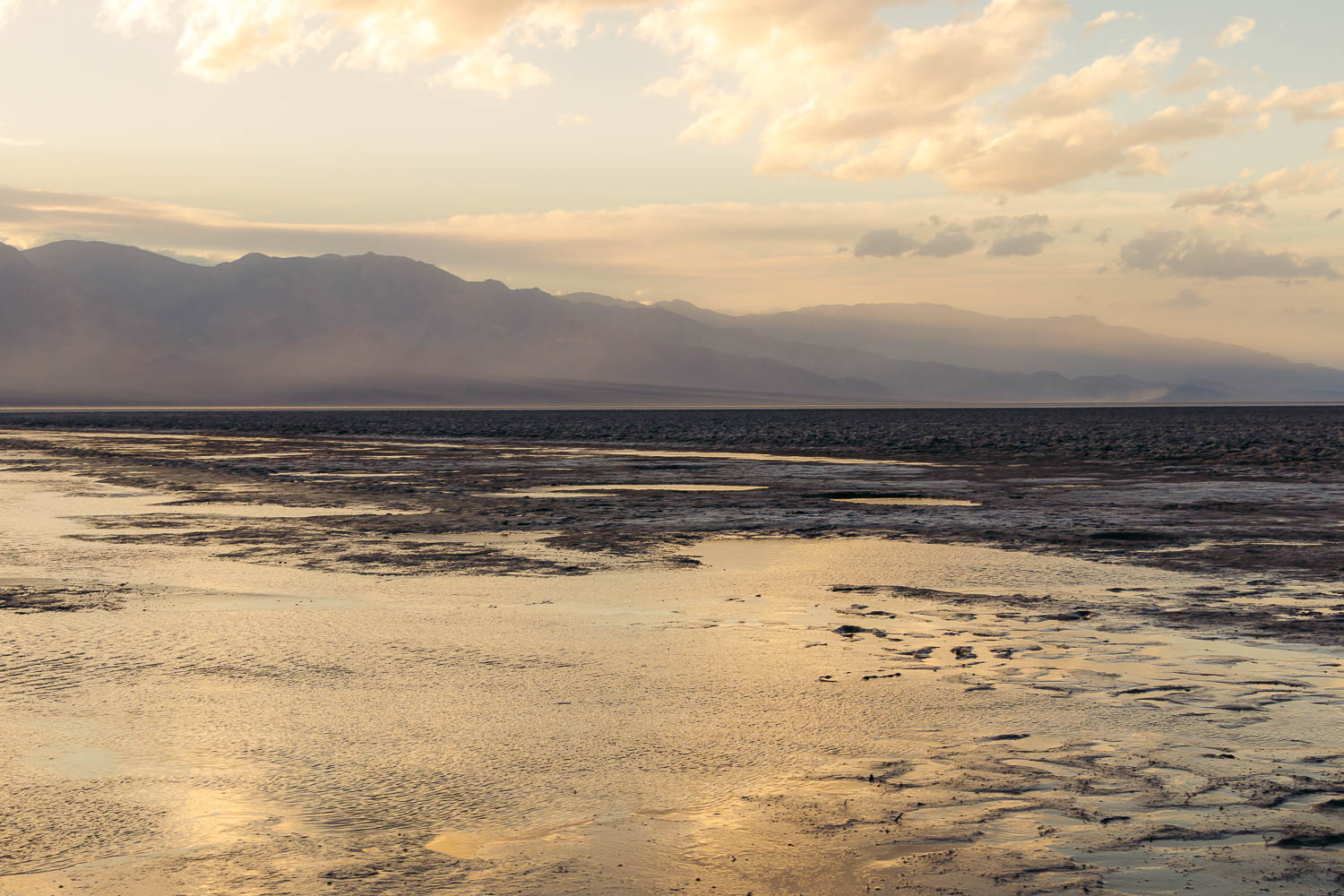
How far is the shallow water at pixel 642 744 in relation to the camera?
545cm

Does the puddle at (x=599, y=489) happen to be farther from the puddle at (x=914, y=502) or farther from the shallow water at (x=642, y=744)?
the shallow water at (x=642, y=744)

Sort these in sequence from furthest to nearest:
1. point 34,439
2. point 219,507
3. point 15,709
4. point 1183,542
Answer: point 34,439, point 219,507, point 1183,542, point 15,709

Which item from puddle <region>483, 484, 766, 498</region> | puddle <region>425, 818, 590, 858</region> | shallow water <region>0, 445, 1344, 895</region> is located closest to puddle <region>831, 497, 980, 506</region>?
puddle <region>483, 484, 766, 498</region>

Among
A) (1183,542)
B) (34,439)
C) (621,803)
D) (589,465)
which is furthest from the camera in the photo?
(34,439)

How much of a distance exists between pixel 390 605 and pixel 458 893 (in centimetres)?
758

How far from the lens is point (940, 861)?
541 cm

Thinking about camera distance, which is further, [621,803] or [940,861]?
[621,803]

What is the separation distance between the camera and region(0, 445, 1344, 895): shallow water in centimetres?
545

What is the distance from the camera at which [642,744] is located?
7332mm

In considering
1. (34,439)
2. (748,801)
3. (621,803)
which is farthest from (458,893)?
(34,439)

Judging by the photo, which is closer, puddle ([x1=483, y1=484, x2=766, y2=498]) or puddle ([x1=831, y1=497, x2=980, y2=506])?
puddle ([x1=831, y1=497, x2=980, y2=506])

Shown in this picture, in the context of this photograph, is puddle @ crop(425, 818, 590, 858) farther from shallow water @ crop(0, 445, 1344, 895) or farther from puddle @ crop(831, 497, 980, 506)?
puddle @ crop(831, 497, 980, 506)

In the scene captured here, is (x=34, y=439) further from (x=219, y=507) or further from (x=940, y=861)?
(x=940, y=861)

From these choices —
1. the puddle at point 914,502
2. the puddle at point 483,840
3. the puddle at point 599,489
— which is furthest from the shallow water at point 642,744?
the puddle at point 599,489
